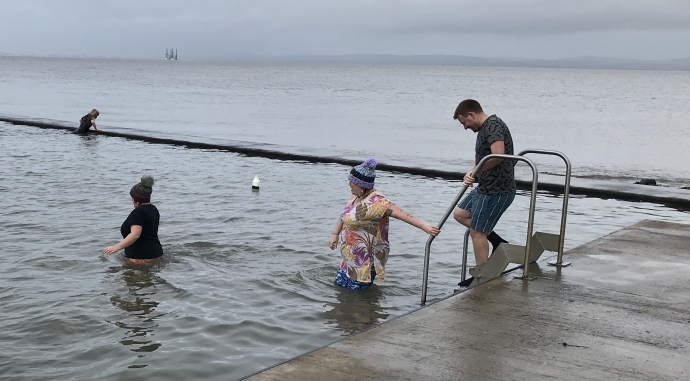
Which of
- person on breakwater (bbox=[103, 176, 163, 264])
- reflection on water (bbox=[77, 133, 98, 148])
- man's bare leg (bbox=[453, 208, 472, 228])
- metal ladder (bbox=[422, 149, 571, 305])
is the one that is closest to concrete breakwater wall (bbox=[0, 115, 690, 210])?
reflection on water (bbox=[77, 133, 98, 148])

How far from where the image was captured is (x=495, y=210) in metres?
6.61

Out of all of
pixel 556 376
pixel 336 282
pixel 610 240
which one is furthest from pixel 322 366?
pixel 610 240

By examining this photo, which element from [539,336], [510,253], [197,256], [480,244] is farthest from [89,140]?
[539,336]

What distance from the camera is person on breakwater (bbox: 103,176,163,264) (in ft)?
25.3

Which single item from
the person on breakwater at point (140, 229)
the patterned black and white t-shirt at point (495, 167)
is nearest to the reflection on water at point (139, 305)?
the person on breakwater at point (140, 229)

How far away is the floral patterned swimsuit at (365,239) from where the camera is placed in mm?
Answer: 6664

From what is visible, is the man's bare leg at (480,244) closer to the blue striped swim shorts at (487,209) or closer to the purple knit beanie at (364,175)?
the blue striped swim shorts at (487,209)

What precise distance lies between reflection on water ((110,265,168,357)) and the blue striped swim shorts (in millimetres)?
2866

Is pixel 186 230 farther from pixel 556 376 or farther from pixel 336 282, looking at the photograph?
pixel 556 376

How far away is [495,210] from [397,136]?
83.3ft

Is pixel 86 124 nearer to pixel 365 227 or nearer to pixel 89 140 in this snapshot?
pixel 89 140

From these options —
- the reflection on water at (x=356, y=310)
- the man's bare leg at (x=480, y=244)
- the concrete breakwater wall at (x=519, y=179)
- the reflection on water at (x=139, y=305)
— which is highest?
the man's bare leg at (x=480, y=244)

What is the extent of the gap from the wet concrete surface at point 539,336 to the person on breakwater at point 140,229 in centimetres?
357

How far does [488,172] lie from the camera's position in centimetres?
655
